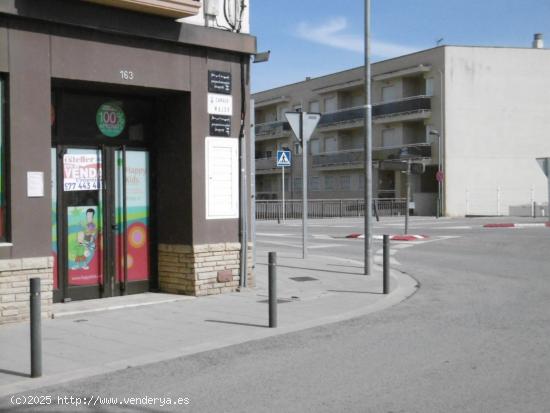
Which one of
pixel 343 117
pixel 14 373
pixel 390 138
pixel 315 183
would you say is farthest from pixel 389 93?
pixel 14 373

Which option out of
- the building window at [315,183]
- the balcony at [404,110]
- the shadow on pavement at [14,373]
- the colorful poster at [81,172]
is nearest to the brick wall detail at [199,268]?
the colorful poster at [81,172]

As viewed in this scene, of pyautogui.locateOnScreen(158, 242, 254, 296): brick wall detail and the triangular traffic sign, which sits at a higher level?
the triangular traffic sign

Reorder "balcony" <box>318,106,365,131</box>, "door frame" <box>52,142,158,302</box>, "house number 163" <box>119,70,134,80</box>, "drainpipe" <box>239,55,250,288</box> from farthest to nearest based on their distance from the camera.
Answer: "balcony" <box>318,106,365,131</box>
"drainpipe" <box>239,55,250,288</box>
"door frame" <box>52,142,158,302</box>
"house number 163" <box>119,70,134,80</box>

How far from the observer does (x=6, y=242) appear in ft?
27.9

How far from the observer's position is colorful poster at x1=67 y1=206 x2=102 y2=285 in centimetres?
992

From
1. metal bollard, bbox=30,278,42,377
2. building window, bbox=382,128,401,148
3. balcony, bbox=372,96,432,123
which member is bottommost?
metal bollard, bbox=30,278,42,377

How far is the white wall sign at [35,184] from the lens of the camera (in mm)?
8578

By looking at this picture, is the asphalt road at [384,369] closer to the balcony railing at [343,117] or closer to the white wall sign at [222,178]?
the white wall sign at [222,178]

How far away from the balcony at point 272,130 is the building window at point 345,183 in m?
8.17

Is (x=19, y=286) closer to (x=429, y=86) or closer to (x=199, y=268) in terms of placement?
(x=199, y=268)

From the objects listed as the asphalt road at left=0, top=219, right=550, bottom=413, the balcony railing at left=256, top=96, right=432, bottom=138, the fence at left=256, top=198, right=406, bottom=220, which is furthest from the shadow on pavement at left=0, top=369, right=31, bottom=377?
the balcony railing at left=256, top=96, right=432, bottom=138

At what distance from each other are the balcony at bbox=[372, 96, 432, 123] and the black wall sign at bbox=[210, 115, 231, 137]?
107 feet

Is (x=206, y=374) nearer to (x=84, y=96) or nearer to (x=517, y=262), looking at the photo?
(x=84, y=96)

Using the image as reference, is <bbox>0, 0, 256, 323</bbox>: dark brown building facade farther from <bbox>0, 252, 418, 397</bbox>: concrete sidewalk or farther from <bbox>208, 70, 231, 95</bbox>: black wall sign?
<bbox>0, 252, 418, 397</bbox>: concrete sidewalk
